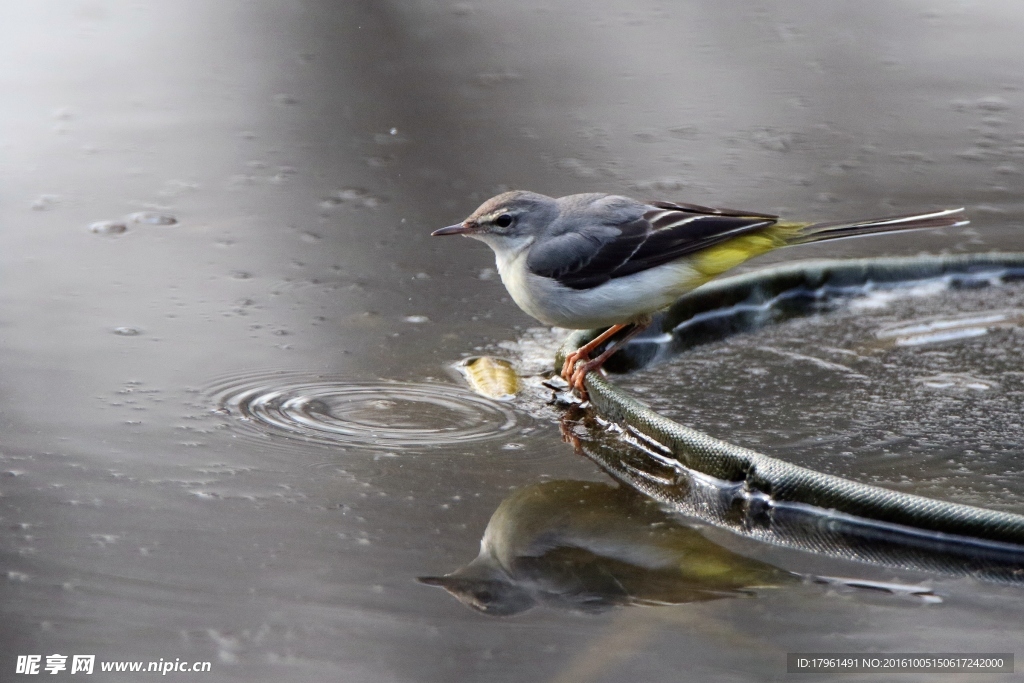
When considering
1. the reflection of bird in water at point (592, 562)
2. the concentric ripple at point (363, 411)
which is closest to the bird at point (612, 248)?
the concentric ripple at point (363, 411)

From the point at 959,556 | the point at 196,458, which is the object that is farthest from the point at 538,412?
the point at 959,556

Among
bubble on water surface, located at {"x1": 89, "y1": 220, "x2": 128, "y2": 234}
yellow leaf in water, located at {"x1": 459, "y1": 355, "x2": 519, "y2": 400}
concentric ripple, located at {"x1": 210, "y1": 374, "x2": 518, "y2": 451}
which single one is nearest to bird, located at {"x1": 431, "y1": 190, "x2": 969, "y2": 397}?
yellow leaf in water, located at {"x1": 459, "y1": 355, "x2": 519, "y2": 400}

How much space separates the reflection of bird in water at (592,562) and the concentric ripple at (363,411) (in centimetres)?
57

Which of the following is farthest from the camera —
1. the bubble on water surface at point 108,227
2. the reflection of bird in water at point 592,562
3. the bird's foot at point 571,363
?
the bubble on water surface at point 108,227

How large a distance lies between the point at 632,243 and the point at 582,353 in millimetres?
538

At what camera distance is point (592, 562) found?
3.76 metres

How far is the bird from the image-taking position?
4988mm

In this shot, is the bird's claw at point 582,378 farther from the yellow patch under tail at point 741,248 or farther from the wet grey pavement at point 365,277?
the yellow patch under tail at point 741,248

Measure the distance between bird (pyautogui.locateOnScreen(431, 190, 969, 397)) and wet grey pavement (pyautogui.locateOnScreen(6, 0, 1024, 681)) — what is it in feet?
1.28

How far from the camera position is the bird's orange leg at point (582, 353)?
16.8ft

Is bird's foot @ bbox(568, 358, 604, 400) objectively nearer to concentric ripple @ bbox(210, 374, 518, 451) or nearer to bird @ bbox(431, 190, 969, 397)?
bird @ bbox(431, 190, 969, 397)

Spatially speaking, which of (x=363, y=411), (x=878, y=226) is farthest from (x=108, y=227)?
(x=878, y=226)

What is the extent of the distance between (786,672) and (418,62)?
7221 mm

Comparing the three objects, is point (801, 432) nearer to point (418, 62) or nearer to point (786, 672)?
point (786, 672)
